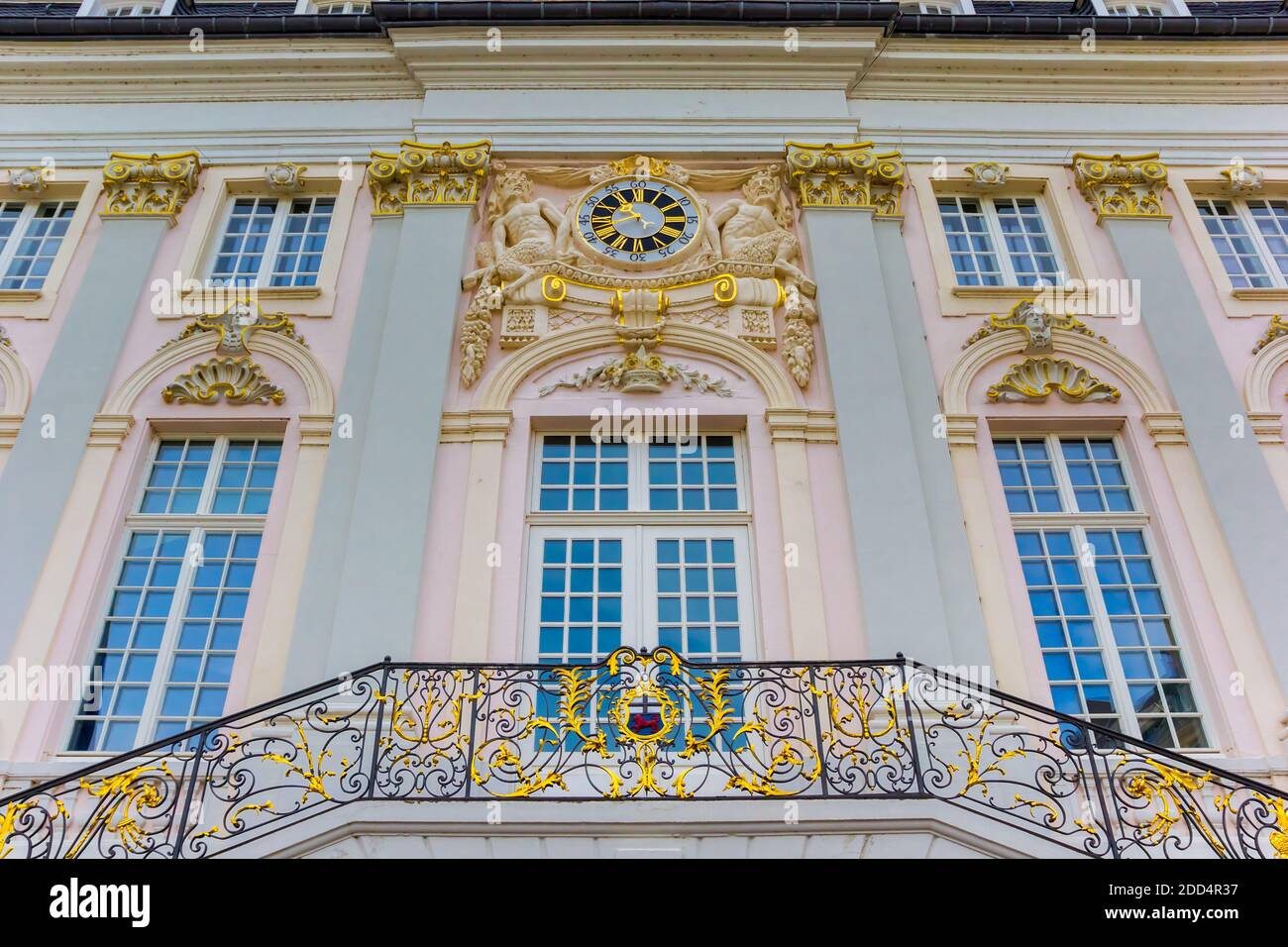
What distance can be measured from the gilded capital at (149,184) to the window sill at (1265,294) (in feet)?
34.7

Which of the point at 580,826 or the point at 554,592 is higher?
the point at 554,592

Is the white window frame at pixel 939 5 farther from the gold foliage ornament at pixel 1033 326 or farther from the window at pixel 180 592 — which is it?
the window at pixel 180 592

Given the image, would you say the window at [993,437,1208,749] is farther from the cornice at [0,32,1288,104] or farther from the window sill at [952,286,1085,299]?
the cornice at [0,32,1288,104]

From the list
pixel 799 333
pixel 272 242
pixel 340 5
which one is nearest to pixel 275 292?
pixel 272 242

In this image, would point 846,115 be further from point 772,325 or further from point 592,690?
point 592,690

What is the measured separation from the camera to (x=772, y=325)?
10.9 meters

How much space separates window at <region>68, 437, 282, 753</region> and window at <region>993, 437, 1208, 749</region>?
6401 mm

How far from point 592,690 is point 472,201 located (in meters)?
5.94

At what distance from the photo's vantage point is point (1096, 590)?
9273 mm

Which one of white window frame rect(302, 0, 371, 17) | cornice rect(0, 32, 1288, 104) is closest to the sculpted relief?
cornice rect(0, 32, 1288, 104)

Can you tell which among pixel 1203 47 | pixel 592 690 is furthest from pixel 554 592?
pixel 1203 47

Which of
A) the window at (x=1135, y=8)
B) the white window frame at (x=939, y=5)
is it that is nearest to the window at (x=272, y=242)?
the white window frame at (x=939, y=5)
